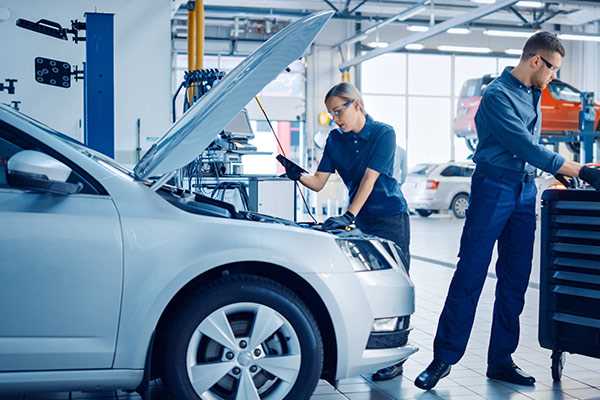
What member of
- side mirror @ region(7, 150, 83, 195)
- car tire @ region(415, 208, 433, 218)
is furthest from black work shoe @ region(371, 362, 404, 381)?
car tire @ region(415, 208, 433, 218)

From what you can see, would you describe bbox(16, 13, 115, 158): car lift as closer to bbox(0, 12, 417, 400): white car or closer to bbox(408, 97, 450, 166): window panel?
bbox(0, 12, 417, 400): white car

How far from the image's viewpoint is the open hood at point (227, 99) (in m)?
3.02

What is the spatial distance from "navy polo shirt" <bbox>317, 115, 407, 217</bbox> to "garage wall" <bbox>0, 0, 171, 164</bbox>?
163 inches

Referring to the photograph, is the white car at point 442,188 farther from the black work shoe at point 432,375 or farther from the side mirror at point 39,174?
the side mirror at point 39,174

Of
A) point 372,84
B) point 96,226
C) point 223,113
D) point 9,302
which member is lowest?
point 9,302

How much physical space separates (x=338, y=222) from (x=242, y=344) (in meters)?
0.87

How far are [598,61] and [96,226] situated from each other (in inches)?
877

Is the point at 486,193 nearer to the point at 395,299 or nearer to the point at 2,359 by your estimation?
the point at 395,299

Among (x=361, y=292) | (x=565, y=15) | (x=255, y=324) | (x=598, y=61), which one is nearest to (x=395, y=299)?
(x=361, y=292)

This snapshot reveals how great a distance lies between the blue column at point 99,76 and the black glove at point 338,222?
9.40 ft

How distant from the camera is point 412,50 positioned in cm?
2216

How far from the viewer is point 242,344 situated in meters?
3.09

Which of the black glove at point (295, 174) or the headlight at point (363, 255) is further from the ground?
the black glove at point (295, 174)

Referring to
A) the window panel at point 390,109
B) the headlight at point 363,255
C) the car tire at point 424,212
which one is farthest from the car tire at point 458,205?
the headlight at point 363,255
